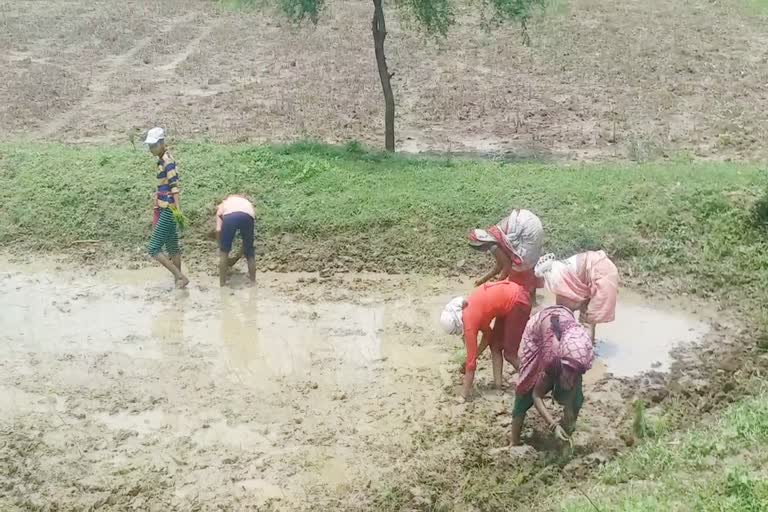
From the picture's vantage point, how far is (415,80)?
16594 mm

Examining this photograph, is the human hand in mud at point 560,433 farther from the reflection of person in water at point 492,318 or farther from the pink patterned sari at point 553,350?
the reflection of person in water at point 492,318

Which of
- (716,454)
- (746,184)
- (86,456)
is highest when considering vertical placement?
(746,184)

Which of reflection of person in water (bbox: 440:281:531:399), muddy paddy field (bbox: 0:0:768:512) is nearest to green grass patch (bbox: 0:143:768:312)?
muddy paddy field (bbox: 0:0:768:512)

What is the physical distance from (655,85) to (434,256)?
833cm

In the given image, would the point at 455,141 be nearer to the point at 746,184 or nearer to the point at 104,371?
the point at 746,184

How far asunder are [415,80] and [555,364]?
11.6 metres

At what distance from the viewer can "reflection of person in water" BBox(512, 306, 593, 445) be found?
564 centimetres

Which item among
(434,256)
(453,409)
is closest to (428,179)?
(434,256)

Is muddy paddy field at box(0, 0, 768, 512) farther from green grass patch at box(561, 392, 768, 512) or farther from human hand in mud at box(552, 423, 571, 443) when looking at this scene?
human hand in mud at box(552, 423, 571, 443)

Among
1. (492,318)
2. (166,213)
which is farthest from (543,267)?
(166,213)

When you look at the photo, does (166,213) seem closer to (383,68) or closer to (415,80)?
(383,68)

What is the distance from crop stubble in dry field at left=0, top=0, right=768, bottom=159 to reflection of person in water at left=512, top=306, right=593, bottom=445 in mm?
6934

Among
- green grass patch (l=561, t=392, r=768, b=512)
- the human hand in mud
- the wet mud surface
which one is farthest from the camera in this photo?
the wet mud surface

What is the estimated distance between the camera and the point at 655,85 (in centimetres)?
1571
